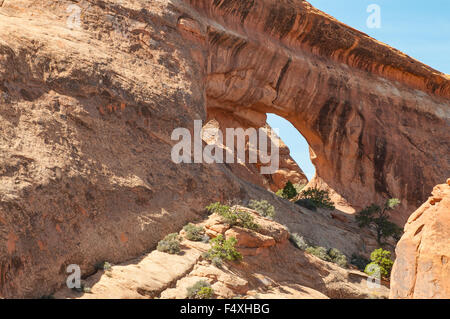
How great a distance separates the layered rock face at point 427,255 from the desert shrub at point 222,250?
7543 mm

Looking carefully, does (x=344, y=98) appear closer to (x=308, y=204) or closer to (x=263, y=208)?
(x=308, y=204)

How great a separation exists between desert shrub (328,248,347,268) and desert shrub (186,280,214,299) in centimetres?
915

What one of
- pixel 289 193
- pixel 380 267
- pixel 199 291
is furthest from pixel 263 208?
pixel 289 193

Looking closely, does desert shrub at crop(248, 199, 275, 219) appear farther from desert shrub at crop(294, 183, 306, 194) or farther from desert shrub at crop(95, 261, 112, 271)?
desert shrub at crop(294, 183, 306, 194)

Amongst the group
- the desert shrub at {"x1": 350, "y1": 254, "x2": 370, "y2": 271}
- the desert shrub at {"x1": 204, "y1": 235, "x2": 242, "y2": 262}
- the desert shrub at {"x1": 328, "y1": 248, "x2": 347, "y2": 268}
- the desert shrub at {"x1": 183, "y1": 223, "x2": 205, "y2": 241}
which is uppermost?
the desert shrub at {"x1": 183, "y1": 223, "x2": 205, "y2": 241}

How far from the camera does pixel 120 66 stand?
72.9 ft

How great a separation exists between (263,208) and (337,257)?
4.14m

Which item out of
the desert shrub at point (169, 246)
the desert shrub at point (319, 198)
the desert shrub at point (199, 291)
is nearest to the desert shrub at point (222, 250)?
the desert shrub at point (169, 246)

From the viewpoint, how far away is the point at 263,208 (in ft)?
79.8

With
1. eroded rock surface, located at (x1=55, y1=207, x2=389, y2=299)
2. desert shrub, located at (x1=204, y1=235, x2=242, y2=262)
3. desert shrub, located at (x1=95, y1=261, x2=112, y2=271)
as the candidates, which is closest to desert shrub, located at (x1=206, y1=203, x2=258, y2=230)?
eroded rock surface, located at (x1=55, y1=207, x2=389, y2=299)

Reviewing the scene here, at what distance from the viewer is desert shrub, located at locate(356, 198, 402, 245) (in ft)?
98.7
